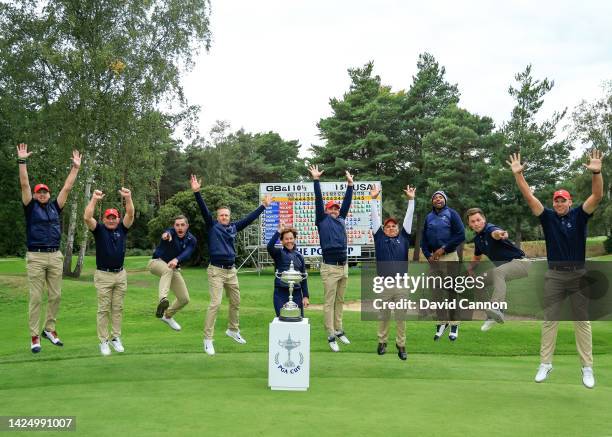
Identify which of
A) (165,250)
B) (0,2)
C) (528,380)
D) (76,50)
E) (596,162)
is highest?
(0,2)

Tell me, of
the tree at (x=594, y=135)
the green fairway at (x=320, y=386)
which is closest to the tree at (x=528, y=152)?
the tree at (x=594, y=135)

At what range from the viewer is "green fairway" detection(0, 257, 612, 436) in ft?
18.7

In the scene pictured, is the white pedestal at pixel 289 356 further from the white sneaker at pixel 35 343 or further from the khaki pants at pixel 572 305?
the white sneaker at pixel 35 343

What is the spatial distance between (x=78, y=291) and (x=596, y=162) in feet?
49.5

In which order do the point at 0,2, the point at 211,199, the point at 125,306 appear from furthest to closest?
the point at 211,199, the point at 0,2, the point at 125,306

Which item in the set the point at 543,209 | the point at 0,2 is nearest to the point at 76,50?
the point at 0,2

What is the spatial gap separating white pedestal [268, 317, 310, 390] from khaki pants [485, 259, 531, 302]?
355 cm

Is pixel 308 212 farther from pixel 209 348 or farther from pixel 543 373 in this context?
pixel 543 373

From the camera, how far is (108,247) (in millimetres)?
9242

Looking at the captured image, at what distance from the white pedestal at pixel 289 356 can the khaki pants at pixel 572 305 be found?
3.02 metres

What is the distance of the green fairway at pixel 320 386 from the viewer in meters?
5.70

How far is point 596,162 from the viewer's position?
7.47 meters

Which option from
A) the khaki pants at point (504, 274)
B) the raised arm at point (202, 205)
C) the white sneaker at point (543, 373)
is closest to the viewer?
the white sneaker at point (543, 373)

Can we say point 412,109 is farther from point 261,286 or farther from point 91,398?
point 91,398
